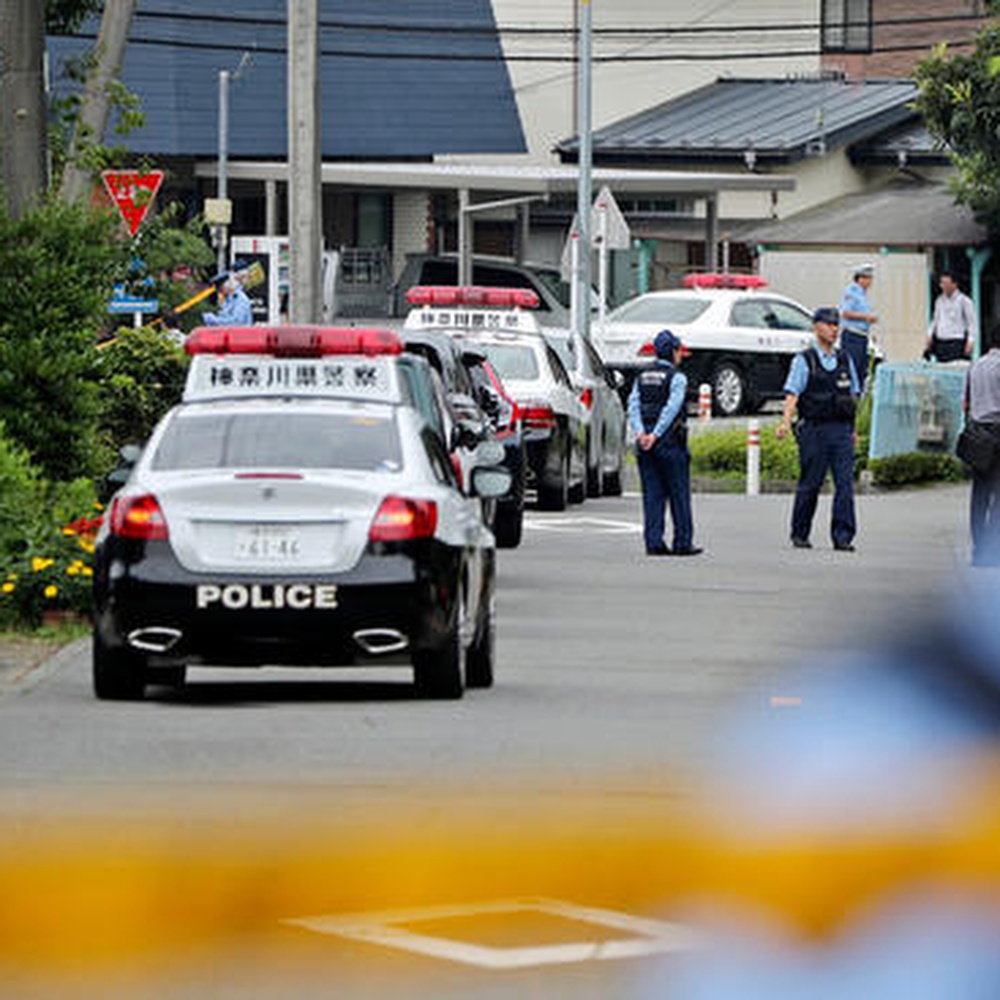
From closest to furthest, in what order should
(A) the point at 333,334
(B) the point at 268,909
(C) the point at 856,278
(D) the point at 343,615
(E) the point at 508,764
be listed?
(B) the point at 268,909
(E) the point at 508,764
(D) the point at 343,615
(A) the point at 333,334
(C) the point at 856,278

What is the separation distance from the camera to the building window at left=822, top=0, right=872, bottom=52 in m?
78.8

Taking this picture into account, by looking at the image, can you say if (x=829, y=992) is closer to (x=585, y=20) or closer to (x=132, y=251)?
(x=132, y=251)

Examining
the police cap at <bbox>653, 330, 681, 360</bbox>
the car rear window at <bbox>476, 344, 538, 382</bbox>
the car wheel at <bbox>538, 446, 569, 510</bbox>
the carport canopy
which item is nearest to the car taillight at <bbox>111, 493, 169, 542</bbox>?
the police cap at <bbox>653, 330, 681, 360</bbox>

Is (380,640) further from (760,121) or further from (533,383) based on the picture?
(760,121)

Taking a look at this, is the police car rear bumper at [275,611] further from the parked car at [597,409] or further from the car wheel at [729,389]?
the car wheel at [729,389]

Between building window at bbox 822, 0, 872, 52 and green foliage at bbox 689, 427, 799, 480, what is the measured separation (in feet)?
138

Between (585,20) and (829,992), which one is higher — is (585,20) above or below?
above

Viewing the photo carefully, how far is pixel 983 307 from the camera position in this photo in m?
61.4

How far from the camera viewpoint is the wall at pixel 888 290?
194ft

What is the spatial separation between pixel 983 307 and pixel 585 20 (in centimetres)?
1863

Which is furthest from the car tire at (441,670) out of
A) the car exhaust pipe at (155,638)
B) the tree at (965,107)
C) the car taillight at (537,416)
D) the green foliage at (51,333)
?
the tree at (965,107)

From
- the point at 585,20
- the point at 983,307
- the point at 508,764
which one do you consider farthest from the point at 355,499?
the point at 983,307

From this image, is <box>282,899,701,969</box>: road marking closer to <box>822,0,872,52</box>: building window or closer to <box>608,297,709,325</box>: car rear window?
<box>608,297,709,325</box>: car rear window

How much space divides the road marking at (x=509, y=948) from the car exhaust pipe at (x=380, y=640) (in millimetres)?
4913
